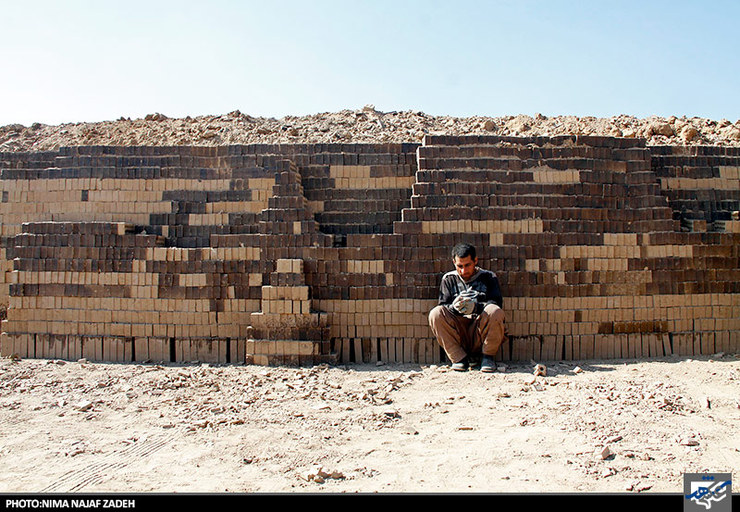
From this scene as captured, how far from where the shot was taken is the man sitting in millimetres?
7133

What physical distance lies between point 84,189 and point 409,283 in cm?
521

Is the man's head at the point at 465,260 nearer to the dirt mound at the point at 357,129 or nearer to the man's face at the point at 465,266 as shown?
the man's face at the point at 465,266

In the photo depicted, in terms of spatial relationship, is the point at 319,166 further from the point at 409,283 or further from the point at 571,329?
the point at 571,329

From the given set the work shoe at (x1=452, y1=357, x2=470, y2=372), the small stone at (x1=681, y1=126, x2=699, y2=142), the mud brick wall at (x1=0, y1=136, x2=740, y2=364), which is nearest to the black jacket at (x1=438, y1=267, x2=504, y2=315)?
the mud brick wall at (x1=0, y1=136, x2=740, y2=364)

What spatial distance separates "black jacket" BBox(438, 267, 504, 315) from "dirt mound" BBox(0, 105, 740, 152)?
704 cm

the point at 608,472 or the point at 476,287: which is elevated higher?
the point at 476,287

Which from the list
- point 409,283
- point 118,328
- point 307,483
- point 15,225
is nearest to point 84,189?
point 15,225

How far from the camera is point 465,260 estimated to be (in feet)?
23.7

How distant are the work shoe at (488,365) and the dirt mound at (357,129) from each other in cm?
778

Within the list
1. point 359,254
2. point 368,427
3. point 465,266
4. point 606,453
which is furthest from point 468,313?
point 606,453

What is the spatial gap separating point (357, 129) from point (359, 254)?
7.84m

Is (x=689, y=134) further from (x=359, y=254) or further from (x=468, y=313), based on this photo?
(x=359, y=254)

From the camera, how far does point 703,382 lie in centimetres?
668

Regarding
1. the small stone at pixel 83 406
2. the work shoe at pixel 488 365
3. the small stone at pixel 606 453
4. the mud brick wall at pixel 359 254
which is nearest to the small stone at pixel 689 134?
the mud brick wall at pixel 359 254
